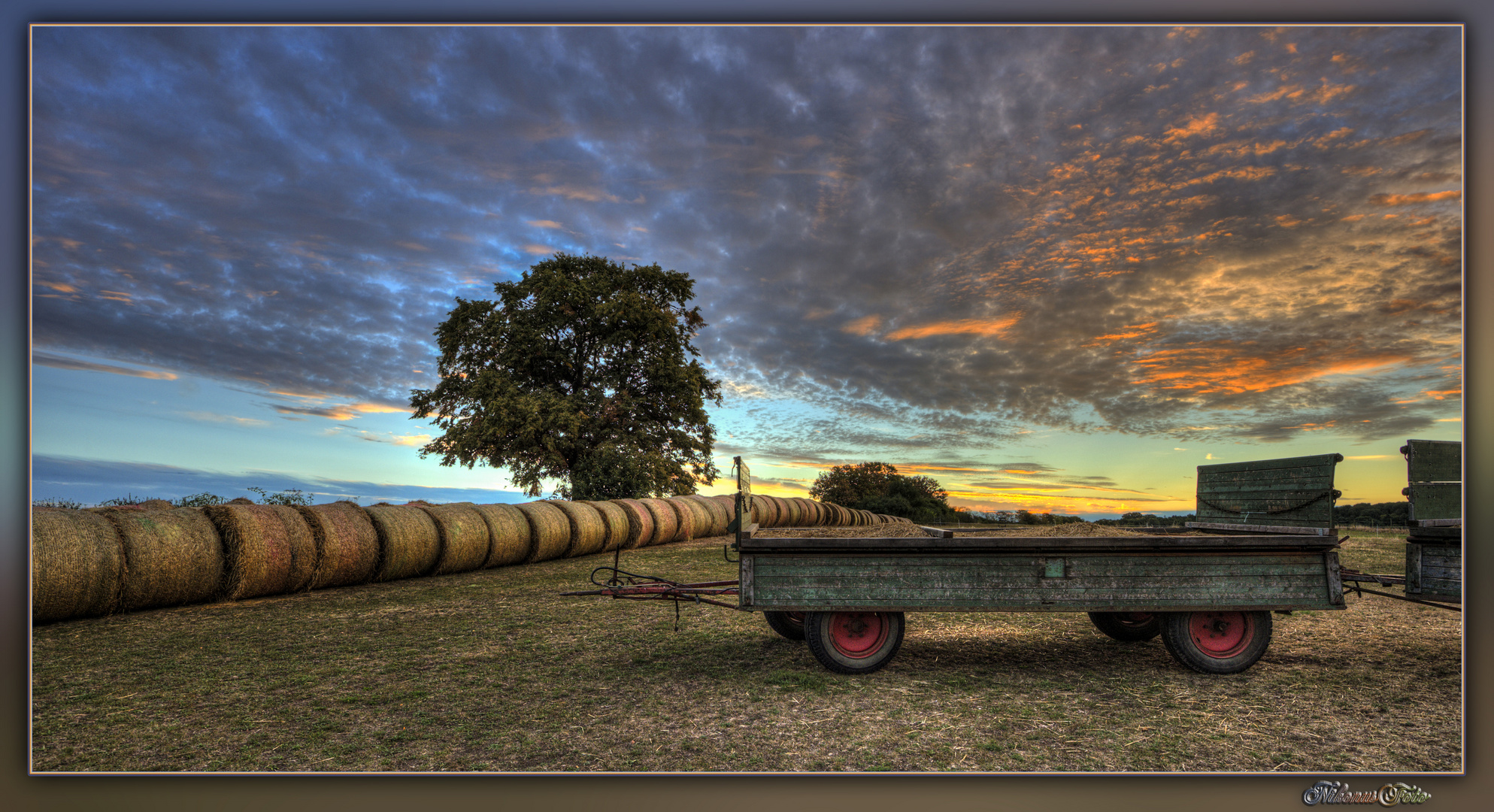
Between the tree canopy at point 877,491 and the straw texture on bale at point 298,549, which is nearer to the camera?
the straw texture on bale at point 298,549

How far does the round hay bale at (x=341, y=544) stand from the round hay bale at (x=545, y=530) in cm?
335

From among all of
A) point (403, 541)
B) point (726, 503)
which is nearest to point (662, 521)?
point (726, 503)

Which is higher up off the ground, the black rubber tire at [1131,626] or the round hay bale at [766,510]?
the black rubber tire at [1131,626]

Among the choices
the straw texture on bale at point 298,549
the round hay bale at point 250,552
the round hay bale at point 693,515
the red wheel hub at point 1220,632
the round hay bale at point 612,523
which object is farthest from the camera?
the round hay bale at point 693,515

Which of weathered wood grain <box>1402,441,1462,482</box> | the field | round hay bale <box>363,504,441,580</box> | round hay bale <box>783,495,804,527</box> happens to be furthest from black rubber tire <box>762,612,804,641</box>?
round hay bale <box>783,495,804,527</box>

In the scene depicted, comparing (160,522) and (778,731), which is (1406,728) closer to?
(778,731)

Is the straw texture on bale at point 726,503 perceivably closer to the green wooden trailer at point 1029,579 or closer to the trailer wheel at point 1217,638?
the green wooden trailer at point 1029,579

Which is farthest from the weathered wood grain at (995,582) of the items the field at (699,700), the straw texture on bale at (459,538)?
the straw texture on bale at (459,538)

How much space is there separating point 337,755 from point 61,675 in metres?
3.40

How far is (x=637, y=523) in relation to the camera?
16.5 meters

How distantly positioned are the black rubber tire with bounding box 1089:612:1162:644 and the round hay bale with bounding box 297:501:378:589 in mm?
9719

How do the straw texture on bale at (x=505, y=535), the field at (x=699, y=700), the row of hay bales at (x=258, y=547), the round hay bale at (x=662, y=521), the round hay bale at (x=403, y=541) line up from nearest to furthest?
the field at (x=699, y=700) → the row of hay bales at (x=258, y=547) → the round hay bale at (x=403, y=541) → the straw texture on bale at (x=505, y=535) → the round hay bale at (x=662, y=521)

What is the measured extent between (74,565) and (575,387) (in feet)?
46.1

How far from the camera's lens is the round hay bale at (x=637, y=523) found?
53.7 feet
